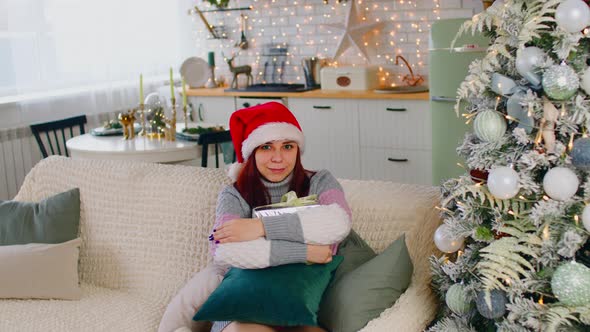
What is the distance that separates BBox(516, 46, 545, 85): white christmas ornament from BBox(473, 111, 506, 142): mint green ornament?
0.40ft

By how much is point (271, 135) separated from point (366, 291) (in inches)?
26.1

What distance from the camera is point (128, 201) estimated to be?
2863mm

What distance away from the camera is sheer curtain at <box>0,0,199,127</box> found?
4.94 meters

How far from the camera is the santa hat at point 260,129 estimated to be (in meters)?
2.42

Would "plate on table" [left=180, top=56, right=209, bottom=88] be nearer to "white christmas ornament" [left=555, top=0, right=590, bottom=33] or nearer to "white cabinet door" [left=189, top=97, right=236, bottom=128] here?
"white cabinet door" [left=189, top=97, right=236, bottom=128]

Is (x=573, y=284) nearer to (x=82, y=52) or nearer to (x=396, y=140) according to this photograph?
(x=396, y=140)

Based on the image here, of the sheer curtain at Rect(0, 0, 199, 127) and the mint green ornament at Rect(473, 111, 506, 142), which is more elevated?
the sheer curtain at Rect(0, 0, 199, 127)

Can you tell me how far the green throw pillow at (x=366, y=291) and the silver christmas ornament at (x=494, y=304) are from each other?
0.33 metres

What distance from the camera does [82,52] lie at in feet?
18.0

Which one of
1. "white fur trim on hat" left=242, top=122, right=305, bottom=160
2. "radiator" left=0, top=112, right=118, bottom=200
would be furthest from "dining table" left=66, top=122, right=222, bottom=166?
"white fur trim on hat" left=242, top=122, right=305, bottom=160

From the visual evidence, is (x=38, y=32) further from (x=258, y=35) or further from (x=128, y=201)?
(x=128, y=201)

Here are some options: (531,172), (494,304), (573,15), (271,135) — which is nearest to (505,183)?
(531,172)

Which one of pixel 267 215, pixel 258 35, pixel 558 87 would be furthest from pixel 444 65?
pixel 558 87

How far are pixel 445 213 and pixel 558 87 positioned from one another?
583 millimetres
